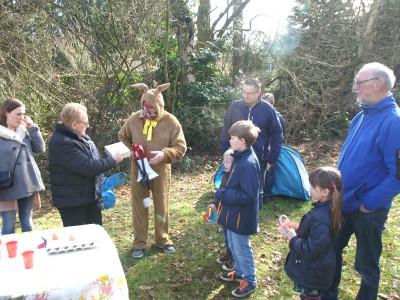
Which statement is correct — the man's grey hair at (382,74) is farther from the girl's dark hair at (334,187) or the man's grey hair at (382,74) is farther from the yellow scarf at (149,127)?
the yellow scarf at (149,127)

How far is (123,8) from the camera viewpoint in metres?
7.35

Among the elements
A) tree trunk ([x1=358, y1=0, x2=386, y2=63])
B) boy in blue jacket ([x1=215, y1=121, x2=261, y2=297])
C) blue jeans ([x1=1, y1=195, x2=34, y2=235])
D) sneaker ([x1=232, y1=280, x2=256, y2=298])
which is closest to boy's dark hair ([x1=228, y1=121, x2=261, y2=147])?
boy in blue jacket ([x1=215, y1=121, x2=261, y2=297])

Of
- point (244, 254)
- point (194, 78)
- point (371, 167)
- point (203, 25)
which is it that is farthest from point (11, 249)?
point (203, 25)

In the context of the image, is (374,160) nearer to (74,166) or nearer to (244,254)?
(244,254)

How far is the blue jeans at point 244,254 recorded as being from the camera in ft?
11.2

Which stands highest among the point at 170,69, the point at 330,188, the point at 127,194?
the point at 170,69

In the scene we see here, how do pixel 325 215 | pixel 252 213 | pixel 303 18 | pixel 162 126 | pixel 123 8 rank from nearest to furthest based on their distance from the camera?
pixel 325 215 < pixel 252 213 < pixel 162 126 < pixel 123 8 < pixel 303 18

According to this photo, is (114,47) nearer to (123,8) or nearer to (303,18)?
(123,8)

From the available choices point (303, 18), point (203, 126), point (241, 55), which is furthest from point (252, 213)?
point (303, 18)

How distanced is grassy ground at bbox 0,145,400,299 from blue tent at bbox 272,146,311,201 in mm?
170

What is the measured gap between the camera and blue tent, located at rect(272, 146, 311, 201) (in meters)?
6.16

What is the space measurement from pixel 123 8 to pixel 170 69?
2738 mm

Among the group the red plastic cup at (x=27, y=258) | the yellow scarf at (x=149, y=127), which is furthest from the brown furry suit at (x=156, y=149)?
the red plastic cup at (x=27, y=258)

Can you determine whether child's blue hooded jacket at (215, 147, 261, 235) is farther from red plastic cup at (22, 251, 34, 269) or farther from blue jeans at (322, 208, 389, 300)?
red plastic cup at (22, 251, 34, 269)
